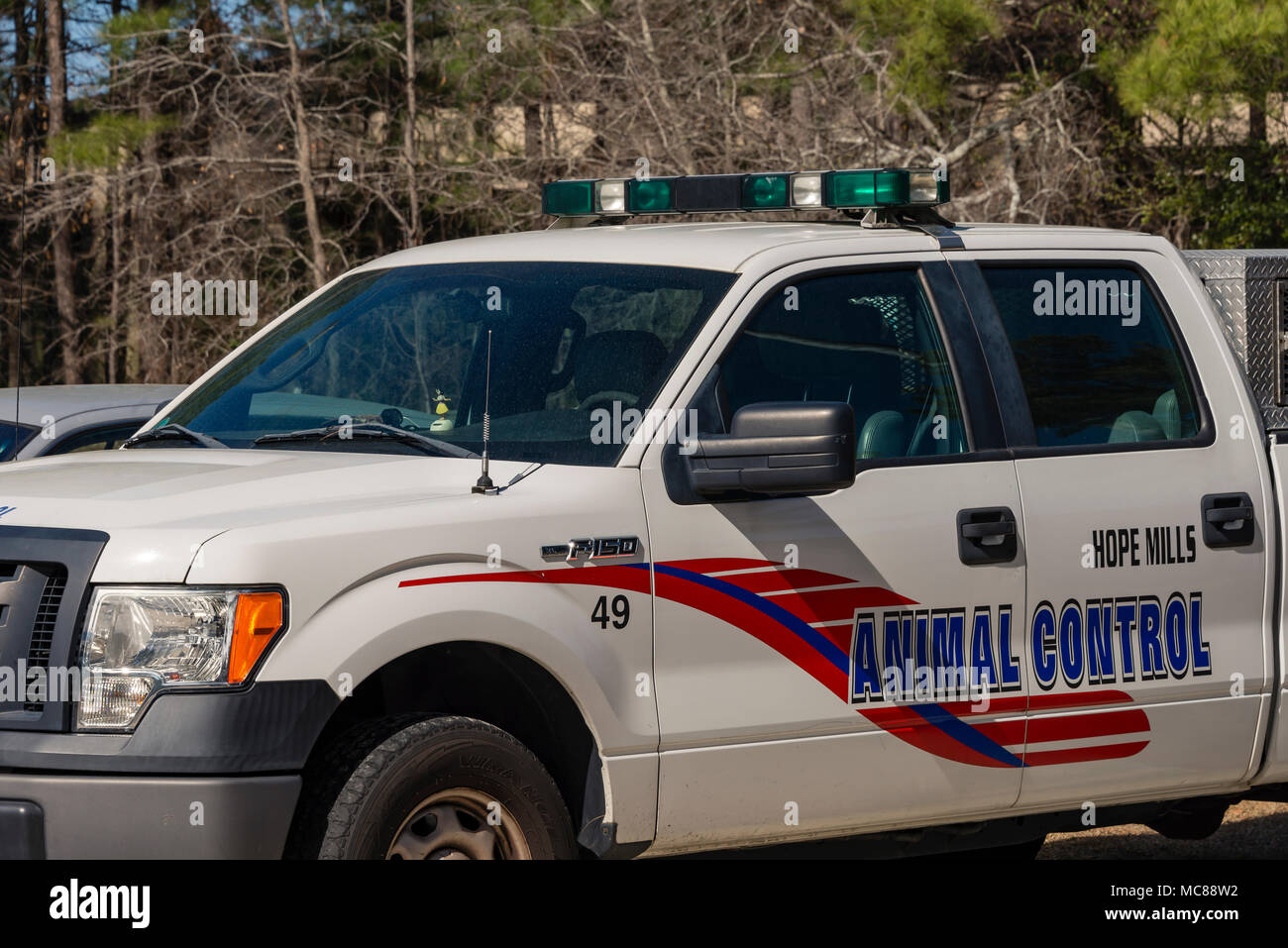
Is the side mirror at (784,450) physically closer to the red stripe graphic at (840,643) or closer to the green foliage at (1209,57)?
the red stripe graphic at (840,643)

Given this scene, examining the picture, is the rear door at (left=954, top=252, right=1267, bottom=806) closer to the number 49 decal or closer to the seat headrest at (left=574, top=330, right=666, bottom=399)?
the seat headrest at (left=574, top=330, right=666, bottom=399)

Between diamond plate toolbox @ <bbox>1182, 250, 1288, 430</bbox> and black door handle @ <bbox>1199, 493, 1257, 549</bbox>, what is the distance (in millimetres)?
562

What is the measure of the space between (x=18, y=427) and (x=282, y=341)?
268cm

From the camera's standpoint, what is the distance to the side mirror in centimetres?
378

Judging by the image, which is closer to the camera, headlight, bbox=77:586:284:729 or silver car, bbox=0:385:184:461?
A: headlight, bbox=77:586:284:729

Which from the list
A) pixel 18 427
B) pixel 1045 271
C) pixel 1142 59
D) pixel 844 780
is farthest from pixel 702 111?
pixel 844 780

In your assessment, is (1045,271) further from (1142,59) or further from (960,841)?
(1142,59)

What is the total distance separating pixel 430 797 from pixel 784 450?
1060 millimetres

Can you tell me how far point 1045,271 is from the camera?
479cm

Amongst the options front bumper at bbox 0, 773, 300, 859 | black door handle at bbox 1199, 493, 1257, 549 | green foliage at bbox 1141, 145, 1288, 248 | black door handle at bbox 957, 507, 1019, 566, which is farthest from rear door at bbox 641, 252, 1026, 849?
green foliage at bbox 1141, 145, 1288, 248

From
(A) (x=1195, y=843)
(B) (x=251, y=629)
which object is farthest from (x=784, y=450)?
(A) (x=1195, y=843)

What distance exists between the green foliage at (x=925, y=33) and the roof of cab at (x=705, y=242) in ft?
33.3

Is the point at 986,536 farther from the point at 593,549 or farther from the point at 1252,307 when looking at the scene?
the point at 1252,307

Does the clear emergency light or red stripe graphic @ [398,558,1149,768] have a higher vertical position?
the clear emergency light
